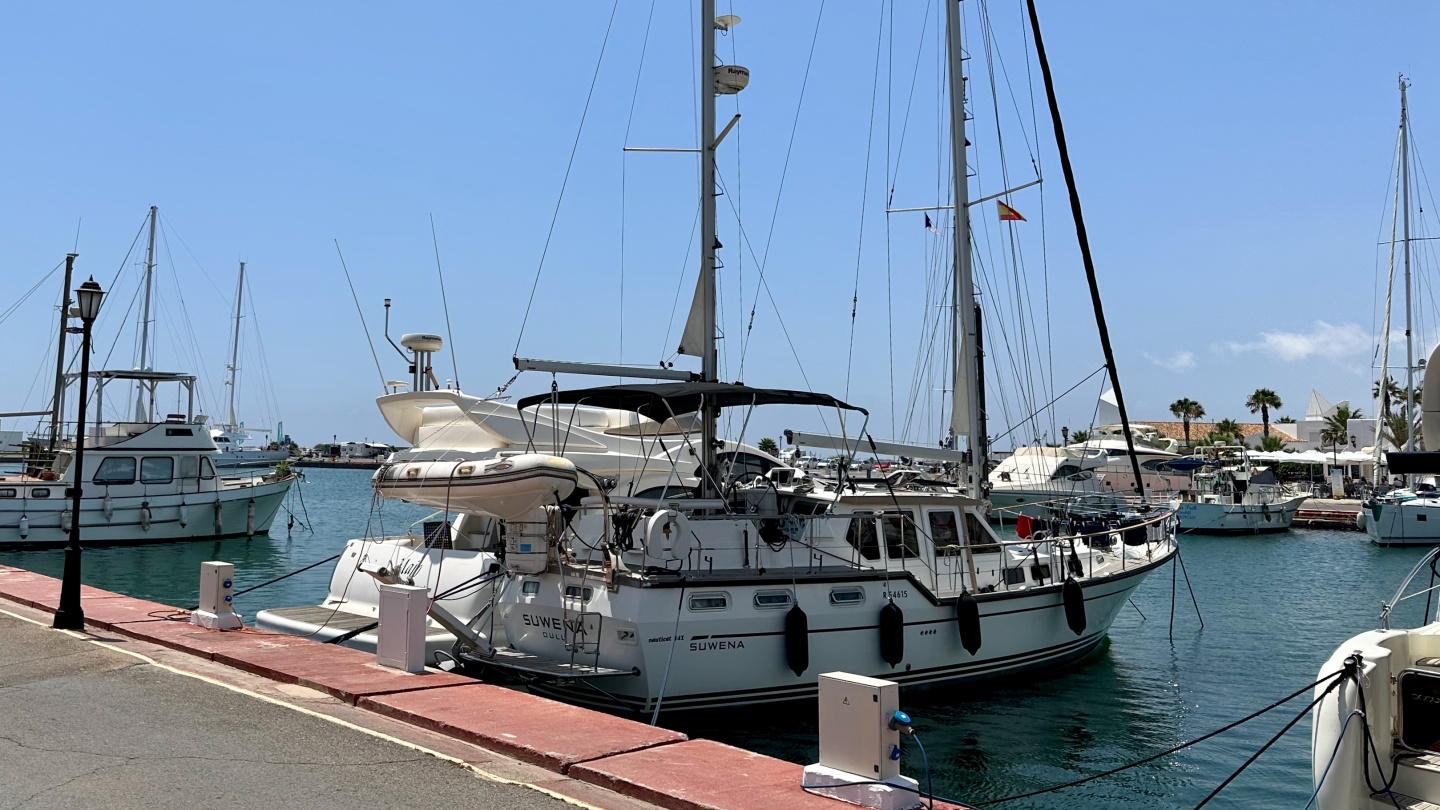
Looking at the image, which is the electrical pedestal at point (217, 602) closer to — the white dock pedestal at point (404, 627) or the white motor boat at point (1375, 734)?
the white dock pedestal at point (404, 627)

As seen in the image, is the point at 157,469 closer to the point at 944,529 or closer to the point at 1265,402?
the point at 944,529

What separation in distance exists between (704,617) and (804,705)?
206 centimetres

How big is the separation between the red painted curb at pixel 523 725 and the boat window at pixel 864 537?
6.23 meters

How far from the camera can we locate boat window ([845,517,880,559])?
580 inches

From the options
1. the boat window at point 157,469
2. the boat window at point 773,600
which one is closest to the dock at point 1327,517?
the boat window at point 773,600

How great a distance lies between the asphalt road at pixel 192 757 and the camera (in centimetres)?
655

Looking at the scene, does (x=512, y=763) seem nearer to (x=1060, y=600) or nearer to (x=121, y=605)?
(x=121, y=605)

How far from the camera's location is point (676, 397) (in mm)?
14117

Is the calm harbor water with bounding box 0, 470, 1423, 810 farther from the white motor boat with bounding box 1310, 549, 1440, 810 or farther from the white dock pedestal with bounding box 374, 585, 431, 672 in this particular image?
the white motor boat with bounding box 1310, 549, 1440, 810

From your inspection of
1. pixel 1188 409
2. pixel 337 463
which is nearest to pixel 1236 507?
pixel 1188 409

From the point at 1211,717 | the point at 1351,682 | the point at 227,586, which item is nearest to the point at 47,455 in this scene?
the point at 227,586

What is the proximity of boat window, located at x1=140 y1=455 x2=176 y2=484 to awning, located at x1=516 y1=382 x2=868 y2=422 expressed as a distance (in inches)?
1079

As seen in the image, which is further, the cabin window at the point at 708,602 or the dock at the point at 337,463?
the dock at the point at 337,463

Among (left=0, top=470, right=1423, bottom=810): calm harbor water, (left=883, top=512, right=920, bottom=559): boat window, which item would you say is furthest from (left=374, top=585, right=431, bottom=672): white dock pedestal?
(left=883, top=512, right=920, bottom=559): boat window
